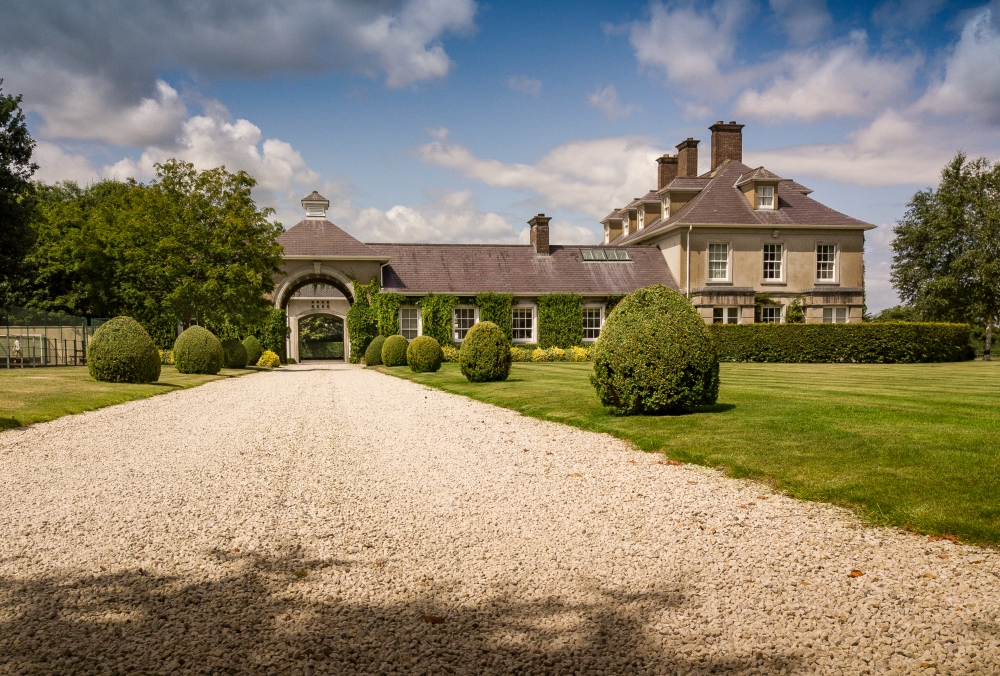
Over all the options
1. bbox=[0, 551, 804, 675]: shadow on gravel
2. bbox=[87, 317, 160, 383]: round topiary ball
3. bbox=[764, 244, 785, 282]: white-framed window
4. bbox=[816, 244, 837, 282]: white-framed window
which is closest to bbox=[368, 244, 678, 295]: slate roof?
bbox=[764, 244, 785, 282]: white-framed window

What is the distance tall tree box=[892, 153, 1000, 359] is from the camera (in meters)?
40.2

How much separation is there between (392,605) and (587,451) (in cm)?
471

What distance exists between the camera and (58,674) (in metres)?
2.85

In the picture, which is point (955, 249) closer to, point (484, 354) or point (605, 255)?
point (605, 255)

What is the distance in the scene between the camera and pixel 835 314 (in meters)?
33.7

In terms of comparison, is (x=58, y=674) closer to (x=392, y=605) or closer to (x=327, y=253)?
(x=392, y=605)

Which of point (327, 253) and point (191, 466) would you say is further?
point (327, 253)

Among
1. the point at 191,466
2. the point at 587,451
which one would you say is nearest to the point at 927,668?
the point at 587,451

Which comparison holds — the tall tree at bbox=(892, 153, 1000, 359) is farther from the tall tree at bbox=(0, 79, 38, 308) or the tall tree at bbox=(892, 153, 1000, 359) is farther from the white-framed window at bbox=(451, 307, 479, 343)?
the tall tree at bbox=(0, 79, 38, 308)

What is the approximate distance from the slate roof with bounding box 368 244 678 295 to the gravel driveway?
85.8 feet

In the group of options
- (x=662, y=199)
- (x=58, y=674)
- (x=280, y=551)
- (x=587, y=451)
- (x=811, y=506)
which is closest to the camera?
(x=58, y=674)

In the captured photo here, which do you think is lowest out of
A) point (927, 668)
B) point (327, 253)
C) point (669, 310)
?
point (927, 668)

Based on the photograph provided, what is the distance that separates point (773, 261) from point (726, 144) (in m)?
8.03

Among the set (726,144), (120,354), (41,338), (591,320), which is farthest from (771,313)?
(41,338)
